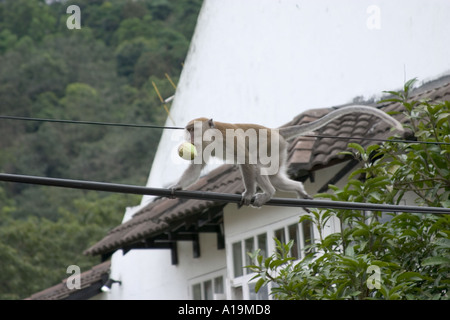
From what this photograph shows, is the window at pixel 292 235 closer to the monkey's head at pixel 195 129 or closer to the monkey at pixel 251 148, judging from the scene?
the monkey at pixel 251 148

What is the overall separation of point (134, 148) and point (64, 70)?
11945 mm

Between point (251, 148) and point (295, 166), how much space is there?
2.71 metres

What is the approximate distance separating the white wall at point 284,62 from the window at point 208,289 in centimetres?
35

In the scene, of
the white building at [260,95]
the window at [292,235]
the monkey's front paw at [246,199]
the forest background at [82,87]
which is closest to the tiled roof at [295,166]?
the white building at [260,95]

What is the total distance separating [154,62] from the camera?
189ft

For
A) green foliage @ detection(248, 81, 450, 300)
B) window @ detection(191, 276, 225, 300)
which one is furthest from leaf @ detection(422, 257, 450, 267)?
window @ detection(191, 276, 225, 300)

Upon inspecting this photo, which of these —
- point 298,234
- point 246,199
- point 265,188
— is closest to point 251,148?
point 265,188

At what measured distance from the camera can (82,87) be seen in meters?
62.2

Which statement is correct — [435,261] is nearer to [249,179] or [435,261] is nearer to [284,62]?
[249,179]

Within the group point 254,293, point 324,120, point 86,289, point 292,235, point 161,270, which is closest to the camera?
point 324,120

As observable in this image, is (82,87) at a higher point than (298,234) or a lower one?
higher

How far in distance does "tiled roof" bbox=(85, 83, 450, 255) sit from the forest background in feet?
101

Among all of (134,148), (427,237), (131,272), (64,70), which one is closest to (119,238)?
(131,272)

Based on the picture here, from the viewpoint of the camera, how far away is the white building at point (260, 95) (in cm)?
1289
